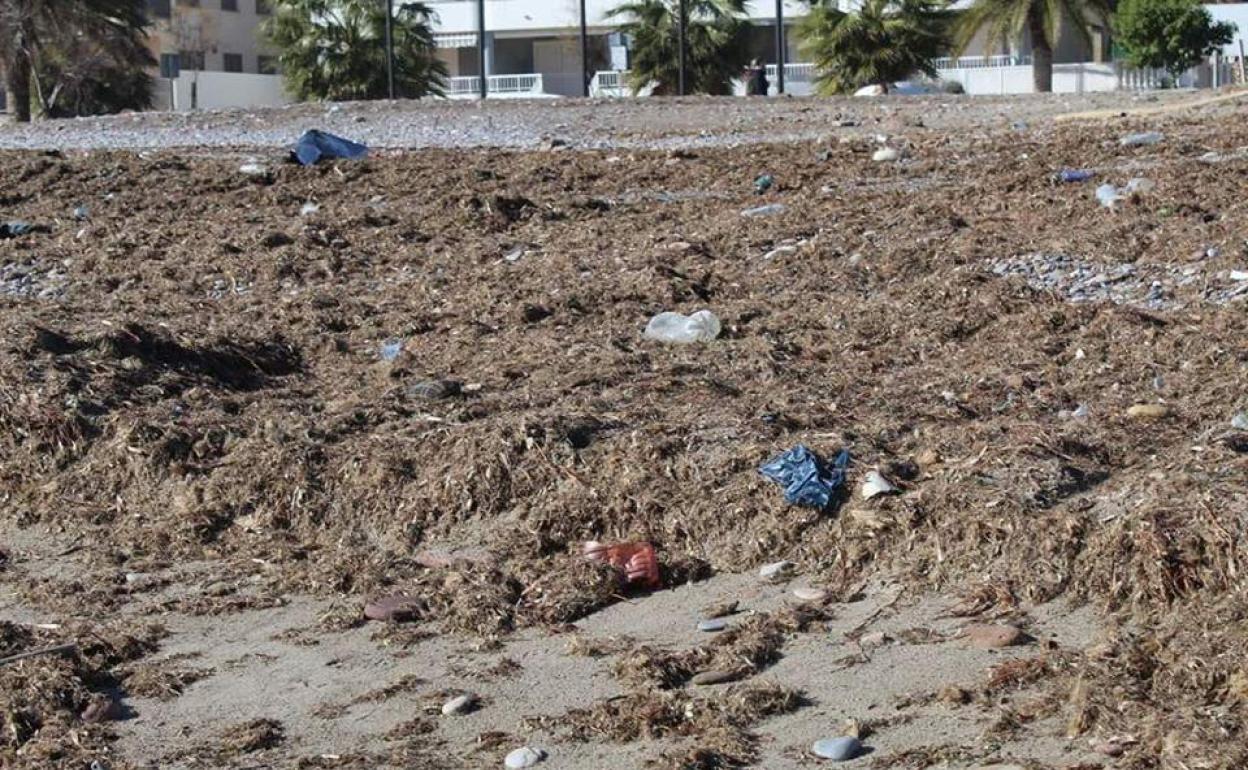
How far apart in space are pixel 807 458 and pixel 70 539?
2.22 metres

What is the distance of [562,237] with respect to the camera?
356 inches

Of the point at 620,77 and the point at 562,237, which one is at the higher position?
the point at 620,77

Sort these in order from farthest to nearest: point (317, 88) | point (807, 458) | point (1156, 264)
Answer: point (317, 88)
point (1156, 264)
point (807, 458)

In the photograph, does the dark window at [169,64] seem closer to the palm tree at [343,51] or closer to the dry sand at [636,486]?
the palm tree at [343,51]

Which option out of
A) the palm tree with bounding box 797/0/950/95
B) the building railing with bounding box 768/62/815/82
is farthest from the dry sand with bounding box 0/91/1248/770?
the building railing with bounding box 768/62/815/82

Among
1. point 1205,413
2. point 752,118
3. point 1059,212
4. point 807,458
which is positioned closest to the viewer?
point 807,458

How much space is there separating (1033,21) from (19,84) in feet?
50.0

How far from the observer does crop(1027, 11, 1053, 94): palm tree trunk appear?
24.4m

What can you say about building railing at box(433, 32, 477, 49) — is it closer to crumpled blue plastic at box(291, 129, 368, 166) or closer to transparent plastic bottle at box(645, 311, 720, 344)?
crumpled blue plastic at box(291, 129, 368, 166)

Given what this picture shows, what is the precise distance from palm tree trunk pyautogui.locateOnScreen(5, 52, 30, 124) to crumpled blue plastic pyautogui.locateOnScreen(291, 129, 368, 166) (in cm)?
1673

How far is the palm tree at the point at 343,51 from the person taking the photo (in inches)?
1278

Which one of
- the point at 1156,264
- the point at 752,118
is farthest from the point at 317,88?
the point at 1156,264

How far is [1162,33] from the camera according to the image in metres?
29.2

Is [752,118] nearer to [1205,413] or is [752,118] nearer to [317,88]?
[1205,413]
